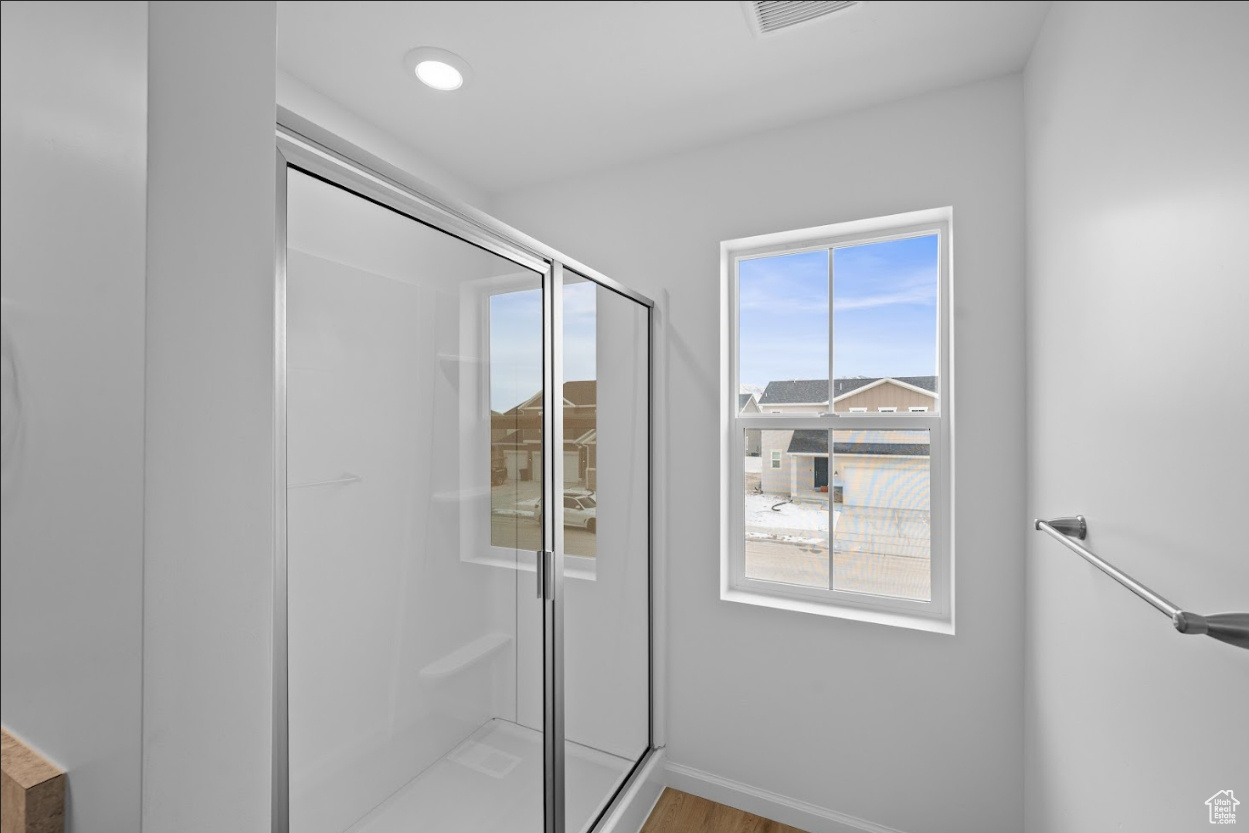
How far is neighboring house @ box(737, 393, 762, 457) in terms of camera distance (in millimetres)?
1276

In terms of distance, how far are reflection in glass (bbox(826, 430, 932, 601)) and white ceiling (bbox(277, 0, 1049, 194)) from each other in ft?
2.46

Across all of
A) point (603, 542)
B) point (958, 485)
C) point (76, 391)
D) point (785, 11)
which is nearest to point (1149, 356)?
point (785, 11)

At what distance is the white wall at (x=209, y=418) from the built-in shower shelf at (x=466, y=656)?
0.44 meters

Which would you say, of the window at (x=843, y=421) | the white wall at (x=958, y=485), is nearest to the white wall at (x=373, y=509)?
the white wall at (x=958, y=485)

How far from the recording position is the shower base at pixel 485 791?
925 millimetres

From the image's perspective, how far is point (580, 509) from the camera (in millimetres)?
1457

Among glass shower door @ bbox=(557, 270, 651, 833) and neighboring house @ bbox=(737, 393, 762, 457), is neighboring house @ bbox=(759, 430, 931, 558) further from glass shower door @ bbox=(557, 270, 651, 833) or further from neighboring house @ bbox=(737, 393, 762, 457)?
glass shower door @ bbox=(557, 270, 651, 833)

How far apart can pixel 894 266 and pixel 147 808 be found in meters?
1.14

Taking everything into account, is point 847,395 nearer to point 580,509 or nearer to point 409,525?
point 580,509

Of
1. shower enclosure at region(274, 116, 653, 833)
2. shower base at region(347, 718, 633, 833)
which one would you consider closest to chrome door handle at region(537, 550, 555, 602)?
shower enclosure at region(274, 116, 653, 833)

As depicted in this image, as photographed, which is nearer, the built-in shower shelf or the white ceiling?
the white ceiling

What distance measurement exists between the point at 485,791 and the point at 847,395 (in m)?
1.14

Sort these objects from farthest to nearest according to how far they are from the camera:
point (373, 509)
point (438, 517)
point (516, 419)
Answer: point (516, 419) < point (438, 517) < point (373, 509)

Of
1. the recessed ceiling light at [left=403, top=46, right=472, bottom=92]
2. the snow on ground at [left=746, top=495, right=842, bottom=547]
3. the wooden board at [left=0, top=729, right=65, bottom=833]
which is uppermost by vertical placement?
the recessed ceiling light at [left=403, top=46, right=472, bottom=92]
